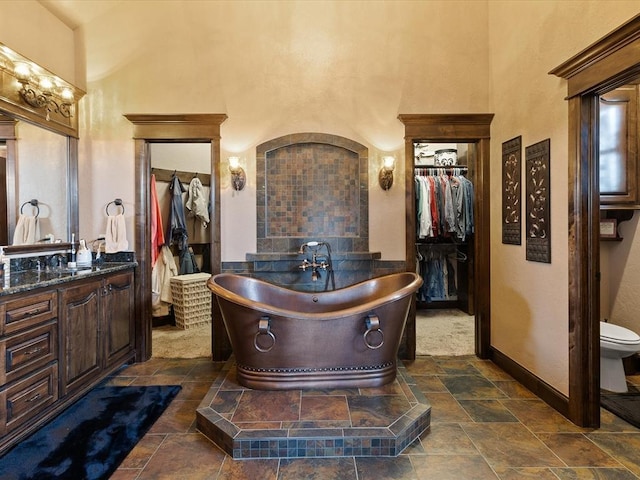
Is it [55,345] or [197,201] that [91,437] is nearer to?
[55,345]

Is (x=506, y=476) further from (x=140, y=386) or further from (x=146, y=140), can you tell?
(x=146, y=140)

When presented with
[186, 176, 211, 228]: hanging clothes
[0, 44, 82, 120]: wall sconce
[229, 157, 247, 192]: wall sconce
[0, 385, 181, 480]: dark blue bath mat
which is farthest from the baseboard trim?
[0, 44, 82, 120]: wall sconce

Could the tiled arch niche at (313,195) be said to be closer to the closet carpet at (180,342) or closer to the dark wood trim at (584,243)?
the closet carpet at (180,342)

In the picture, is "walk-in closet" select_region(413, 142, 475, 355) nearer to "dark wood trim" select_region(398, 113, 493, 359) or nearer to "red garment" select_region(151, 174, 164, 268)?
"dark wood trim" select_region(398, 113, 493, 359)

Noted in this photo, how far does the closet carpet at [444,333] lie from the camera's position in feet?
10.6

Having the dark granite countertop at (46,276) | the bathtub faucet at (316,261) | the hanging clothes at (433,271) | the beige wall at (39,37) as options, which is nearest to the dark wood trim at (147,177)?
the dark granite countertop at (46,276)

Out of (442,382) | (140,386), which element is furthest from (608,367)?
(140,386)

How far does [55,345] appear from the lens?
203 cm

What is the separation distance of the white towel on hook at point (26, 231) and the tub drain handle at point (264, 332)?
189 centimetres

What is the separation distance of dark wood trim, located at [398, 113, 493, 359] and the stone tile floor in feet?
2.30

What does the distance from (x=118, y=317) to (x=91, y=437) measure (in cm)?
97

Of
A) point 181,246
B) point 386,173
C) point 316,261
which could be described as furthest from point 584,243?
point 181,246

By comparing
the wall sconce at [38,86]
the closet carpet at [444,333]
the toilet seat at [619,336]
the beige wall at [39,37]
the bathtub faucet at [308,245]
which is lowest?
the closet carpet at [444,333]

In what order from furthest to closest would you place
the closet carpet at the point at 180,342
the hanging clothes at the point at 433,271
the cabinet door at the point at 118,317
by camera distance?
the hanging clothes at the point at 433,271 < the closet carpet at the point at 180,342 < the cabinet door at the point at 118,317
